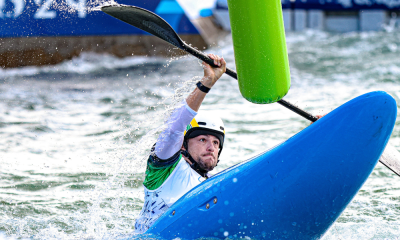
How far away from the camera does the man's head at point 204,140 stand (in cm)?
318

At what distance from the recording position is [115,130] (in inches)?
261

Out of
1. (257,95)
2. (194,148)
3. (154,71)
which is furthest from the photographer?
(154,71)

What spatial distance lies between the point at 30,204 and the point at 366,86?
7.49 metres

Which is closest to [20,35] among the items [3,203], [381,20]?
[3,203]

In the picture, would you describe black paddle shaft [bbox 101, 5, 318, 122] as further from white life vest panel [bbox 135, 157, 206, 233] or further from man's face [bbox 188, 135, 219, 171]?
white life vest panel [bbox 135, 157, 206, 233]

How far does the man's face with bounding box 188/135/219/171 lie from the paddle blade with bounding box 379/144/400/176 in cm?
121

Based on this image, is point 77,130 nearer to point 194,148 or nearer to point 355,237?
point 194,148

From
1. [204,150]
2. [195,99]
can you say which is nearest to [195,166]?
[204,150]

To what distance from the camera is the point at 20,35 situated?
31.9ft

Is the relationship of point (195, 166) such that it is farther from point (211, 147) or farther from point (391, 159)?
point (391, 159)

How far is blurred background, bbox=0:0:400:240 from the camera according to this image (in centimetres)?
404

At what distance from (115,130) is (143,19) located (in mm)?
3773

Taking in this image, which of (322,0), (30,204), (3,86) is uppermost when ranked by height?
(30,204)

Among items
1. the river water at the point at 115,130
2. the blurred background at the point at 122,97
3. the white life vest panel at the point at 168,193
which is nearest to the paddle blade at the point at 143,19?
the blurred background at the point at 122,97
